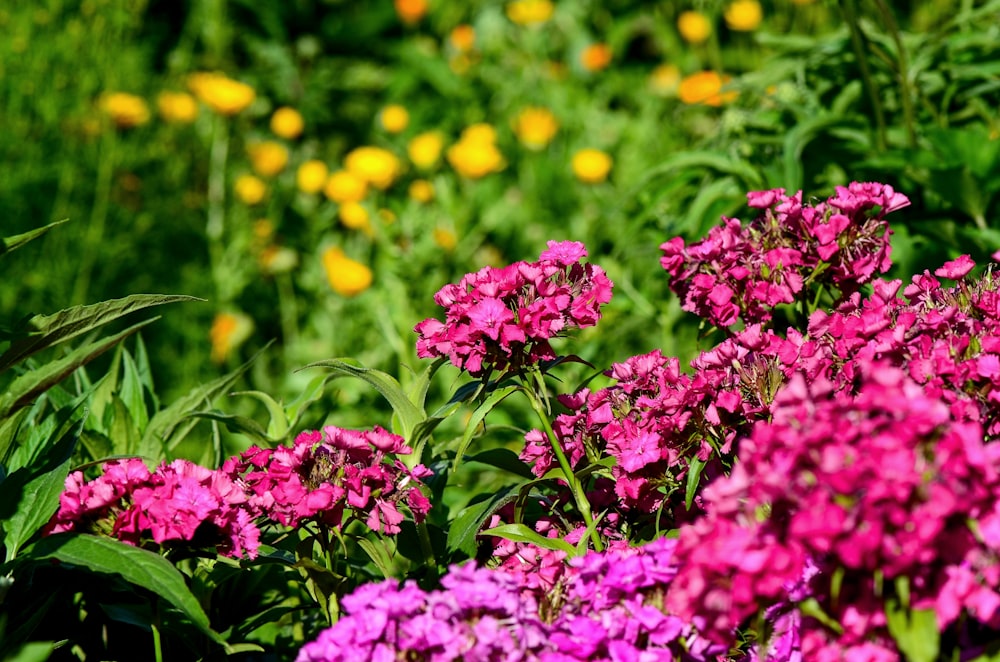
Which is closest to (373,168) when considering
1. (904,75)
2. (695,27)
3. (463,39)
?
(463,39)

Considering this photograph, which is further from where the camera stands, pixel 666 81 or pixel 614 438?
pixel 666 81

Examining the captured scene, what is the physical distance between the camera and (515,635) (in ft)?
4.01

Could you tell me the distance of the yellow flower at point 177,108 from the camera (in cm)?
478

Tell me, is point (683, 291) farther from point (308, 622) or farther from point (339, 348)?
point (339, 348)

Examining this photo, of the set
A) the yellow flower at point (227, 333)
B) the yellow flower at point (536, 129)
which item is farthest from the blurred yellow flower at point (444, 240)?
the yellow flower at point (536, 129)

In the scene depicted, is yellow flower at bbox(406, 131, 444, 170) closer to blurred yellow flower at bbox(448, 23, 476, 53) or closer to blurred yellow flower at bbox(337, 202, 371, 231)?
blurred yellow flower at bbox(337, 202, 371, 231)

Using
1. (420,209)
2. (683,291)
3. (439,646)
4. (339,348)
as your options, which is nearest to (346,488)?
(439,646)

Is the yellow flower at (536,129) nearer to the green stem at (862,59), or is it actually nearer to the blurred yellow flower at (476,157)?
the blurred yellow flower at (476,157)

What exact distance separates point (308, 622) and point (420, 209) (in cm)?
296

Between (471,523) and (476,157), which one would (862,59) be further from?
(476,157)

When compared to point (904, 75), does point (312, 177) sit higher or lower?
lower

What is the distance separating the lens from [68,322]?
4.70 ft

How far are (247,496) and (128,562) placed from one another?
0.22 m

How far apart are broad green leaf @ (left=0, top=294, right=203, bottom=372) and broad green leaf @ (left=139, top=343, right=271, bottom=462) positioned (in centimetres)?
43
